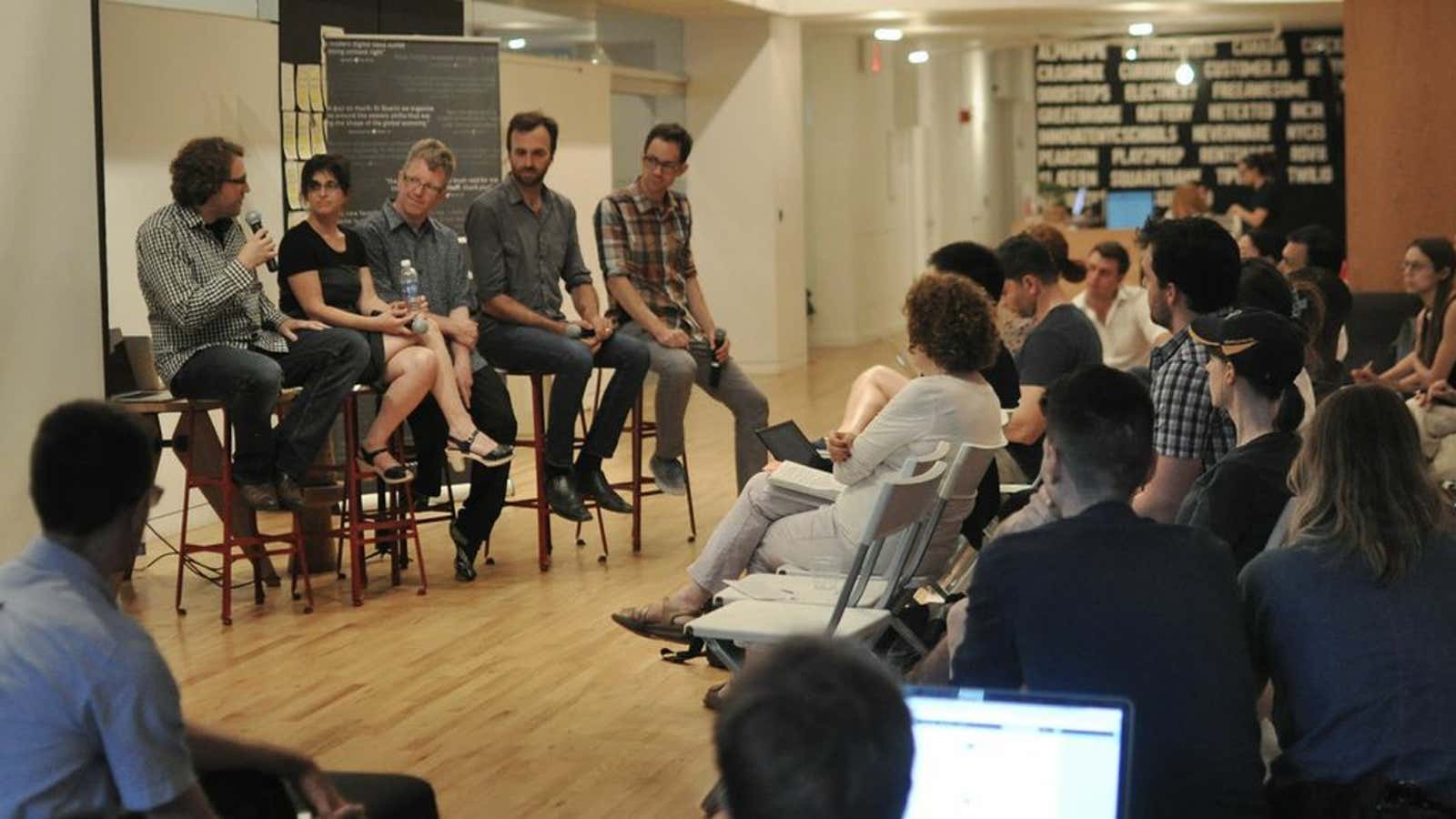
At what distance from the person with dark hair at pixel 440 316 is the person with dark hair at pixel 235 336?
22.8 inches

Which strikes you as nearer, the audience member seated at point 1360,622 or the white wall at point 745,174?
the audience member seated at point 1360,622

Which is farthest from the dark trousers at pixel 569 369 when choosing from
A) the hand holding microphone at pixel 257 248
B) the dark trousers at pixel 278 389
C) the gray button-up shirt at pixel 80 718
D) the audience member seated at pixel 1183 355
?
the gray button-up shirt at pixel 80 718

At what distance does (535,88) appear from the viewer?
13.7 metres

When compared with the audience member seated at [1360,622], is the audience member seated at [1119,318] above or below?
above

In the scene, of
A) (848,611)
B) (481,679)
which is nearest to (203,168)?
(481,679)

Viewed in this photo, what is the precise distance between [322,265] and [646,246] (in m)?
1.69

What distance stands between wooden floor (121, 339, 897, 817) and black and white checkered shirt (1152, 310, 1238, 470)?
1.44 m

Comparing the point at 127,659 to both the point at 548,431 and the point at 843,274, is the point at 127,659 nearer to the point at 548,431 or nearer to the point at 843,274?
the point at 548,431

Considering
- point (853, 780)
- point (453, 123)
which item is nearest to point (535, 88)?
point (453, 123)

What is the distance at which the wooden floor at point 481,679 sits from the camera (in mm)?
5527

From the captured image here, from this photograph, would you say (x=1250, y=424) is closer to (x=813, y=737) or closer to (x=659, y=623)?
(x=659, y=623)

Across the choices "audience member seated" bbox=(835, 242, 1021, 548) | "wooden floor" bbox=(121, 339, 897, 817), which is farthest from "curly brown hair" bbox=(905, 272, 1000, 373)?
"wooden floor" bbox=(121, 339, 897, 817)

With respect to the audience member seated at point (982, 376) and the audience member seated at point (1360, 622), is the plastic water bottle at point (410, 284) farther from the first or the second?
the audience member seated at point (1360, 622)

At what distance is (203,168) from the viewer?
7.57 meters
